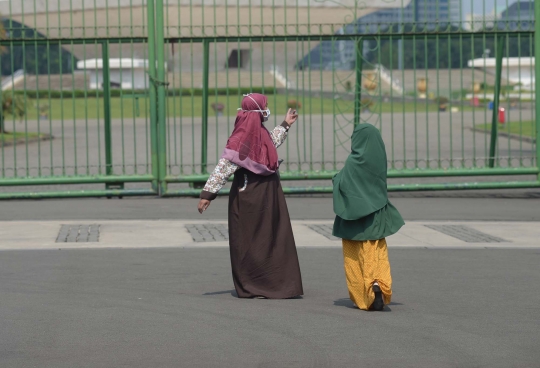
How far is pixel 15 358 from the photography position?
18.8 ft

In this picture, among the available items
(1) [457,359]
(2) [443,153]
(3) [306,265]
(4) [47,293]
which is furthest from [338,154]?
(1) [457,359]

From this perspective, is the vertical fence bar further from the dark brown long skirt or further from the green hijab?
the green hijab

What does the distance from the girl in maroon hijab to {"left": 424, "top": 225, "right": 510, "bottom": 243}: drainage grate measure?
335 centimetres

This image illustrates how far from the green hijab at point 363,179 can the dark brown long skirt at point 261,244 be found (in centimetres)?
61

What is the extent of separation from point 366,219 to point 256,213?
34.7 inches

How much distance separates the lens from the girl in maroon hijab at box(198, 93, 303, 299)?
7.63 meters

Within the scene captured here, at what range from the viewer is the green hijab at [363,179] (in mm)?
7152

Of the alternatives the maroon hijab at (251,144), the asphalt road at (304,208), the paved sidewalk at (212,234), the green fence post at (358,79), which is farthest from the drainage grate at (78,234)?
the green fence post at (358,79)

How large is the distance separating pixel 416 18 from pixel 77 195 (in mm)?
5127

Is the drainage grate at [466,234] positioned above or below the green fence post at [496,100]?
below

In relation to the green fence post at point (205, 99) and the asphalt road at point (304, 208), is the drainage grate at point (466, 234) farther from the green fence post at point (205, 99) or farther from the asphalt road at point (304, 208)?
the green fence post at point (205, 99)

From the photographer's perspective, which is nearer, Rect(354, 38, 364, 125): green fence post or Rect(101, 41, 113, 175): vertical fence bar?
Rect(101, 41, 113, 175): vertical fence bar

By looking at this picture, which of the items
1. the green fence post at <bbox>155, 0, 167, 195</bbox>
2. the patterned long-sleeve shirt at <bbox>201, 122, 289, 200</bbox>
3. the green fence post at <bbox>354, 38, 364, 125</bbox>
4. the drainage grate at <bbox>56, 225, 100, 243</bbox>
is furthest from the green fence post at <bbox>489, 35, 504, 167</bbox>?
the patterned long-sleeve shirt at <bbox>201, 122, 289, 200</bbox>

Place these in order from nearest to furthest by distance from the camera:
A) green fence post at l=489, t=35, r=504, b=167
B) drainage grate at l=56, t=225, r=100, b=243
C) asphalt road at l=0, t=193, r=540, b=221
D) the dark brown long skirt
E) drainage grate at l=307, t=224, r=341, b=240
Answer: the dark brown long skirt
drainage grate at l=56, t=225, r=100, b=243
drainage grate at l=307, t=224, r=341, b=240
asphalt road at l=0, t=193, r=540, b=221
green fence post at l=489, t=35, r=504, b=167
